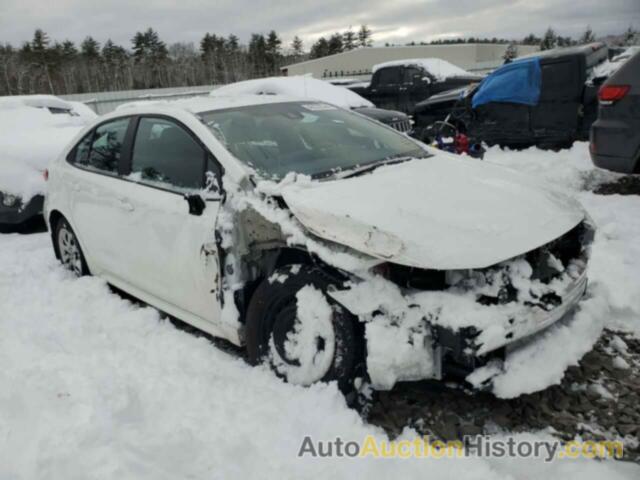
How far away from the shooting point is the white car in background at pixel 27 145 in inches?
259

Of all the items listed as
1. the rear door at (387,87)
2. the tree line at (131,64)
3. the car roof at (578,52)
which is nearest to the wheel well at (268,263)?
the car roof at (578,52)

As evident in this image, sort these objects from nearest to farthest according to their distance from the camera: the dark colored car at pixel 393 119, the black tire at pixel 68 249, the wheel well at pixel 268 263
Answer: the wheel well at pixel 268 263 → the black tire at pixel 68 249 → the dark colored car at pixel 393 119

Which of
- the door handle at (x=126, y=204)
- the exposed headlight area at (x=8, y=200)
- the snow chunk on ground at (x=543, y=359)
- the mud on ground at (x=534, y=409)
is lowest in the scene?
the mud on ground at (x=534, y=409)

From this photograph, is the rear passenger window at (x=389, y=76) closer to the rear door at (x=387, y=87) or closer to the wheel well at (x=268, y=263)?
the rear door at (x=387, y=87)

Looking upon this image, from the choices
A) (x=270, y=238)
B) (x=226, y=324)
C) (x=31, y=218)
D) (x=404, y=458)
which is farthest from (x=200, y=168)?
Answer: (x=31, y=218)

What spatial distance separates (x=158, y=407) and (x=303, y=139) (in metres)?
1.88

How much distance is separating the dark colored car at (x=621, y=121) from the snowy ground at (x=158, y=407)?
1.64 meters

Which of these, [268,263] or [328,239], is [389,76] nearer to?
[268,263]

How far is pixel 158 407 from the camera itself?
114 inches

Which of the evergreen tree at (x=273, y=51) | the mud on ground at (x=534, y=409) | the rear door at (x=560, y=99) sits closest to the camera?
the mud on ground at (x=534, y=409)

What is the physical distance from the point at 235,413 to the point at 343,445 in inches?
24.0

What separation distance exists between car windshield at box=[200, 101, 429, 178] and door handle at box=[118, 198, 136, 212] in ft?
2.70

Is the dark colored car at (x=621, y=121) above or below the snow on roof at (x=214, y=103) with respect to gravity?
below

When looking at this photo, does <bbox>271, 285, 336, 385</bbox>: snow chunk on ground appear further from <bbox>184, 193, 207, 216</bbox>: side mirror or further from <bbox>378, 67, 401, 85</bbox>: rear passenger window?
<bbox>378, 67, 401, 85</bbox>: rear passenger window
